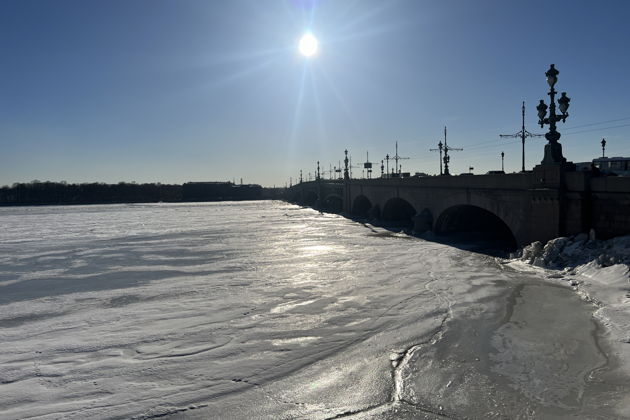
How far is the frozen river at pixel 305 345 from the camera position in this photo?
712 centimetres

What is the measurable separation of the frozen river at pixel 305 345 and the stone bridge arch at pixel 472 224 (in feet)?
Result: 38.6

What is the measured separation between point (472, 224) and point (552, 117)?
16620 millimetres

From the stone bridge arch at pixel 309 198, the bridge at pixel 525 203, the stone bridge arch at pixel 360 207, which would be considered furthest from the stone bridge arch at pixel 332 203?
the bridge at pixel 525 203

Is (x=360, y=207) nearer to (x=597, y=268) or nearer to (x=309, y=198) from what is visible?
(x=309, y=198)

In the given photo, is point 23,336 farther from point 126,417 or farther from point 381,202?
point 381,202

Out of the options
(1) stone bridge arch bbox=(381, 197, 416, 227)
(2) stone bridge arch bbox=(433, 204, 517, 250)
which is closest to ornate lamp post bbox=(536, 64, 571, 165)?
(2) stone bridge arch bbox=(433, 204, 517, 250)

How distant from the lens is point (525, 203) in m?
21.1

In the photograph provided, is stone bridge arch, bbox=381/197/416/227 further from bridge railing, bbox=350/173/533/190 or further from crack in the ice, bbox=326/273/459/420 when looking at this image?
crack in the ice, bbox=326/273/459/420

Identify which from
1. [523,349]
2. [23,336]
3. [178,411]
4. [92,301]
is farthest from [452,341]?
[92,301]

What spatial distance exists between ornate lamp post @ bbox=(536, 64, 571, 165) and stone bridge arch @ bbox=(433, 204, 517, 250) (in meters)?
9.79

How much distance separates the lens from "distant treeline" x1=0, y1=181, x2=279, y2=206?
142m

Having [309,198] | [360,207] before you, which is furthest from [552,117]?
[309,198]

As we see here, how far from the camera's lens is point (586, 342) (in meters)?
9.70

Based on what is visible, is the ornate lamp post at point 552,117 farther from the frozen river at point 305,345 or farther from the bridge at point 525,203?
the frozen river at point 305,345
